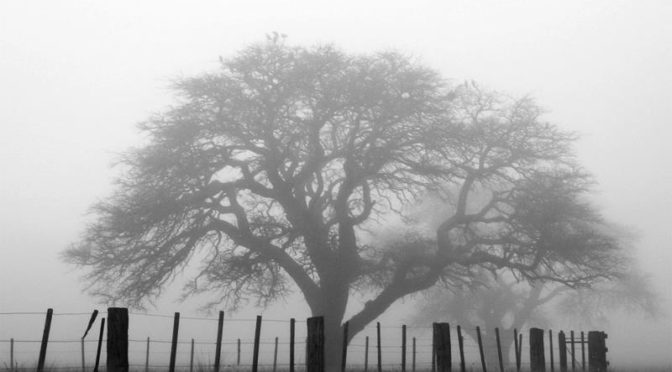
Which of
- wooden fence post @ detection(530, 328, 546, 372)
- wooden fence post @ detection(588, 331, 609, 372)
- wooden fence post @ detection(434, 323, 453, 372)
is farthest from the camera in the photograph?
wooden fence post @ detection(588, 331, 609, 372)

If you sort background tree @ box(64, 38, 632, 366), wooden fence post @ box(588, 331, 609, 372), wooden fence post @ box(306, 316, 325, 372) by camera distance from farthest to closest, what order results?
background tree @ box(64, 38, 632, 366)
wooden fence post @ box(588, 331, 609, 372)
wooden fence post @ box(306, 316, 325, 372)

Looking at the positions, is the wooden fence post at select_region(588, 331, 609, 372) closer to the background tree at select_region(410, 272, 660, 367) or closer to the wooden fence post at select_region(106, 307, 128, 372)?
the wooden fence post at select_region(106, 307, 128, 372)

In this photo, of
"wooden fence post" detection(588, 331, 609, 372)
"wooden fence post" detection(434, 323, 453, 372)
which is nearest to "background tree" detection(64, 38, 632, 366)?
"wooden fence post" detection(588, 331, 609, 372)

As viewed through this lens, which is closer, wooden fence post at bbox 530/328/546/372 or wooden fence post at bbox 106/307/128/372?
wooden fence post at bbox 106/307/128/372

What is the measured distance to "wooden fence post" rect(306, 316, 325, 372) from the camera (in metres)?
12.2

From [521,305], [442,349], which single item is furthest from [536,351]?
[521,305]

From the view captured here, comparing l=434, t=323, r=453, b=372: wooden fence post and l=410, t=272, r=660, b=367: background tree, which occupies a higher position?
l=410, t=272, r=660, b=367: background tree

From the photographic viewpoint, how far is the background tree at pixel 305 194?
26.9 metres

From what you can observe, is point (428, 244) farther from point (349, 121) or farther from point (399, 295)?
point (349, 121)

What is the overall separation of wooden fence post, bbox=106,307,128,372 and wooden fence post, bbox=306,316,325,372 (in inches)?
108

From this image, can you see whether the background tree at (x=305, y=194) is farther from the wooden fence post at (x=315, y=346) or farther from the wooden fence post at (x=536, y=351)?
the wooden fence post at (x=315, y=346)

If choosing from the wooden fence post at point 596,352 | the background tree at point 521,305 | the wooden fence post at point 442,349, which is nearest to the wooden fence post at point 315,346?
the wooden fence post at point 442,349

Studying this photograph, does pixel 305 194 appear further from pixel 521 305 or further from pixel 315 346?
pixel 521 305

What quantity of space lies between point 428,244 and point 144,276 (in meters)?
9.90
